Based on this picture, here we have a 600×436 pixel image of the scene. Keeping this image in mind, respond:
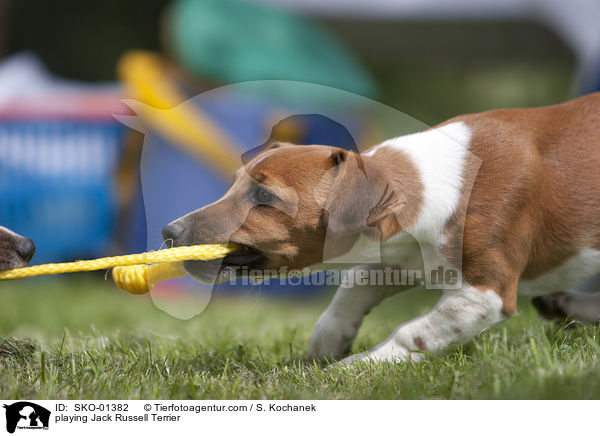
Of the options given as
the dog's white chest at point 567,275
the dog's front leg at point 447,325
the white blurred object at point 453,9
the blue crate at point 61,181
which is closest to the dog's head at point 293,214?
the dog's front leg at point 447,325

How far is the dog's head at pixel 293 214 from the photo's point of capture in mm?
2623

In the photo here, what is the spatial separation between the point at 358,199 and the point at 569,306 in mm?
1324

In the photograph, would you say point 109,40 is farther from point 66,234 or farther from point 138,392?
point 138,392

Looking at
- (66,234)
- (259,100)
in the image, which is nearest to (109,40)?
(66,234)

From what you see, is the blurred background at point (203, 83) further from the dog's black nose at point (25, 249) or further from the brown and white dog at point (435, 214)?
the brown and white dog at point (435, 214)

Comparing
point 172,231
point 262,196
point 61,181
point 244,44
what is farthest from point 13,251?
point 244,44

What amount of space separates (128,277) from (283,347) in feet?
3.45

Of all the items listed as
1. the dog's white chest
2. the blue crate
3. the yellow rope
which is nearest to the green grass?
the dog's white chest

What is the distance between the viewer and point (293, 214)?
266cm

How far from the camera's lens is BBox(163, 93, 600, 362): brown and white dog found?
104 inches

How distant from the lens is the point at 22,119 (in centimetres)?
725
